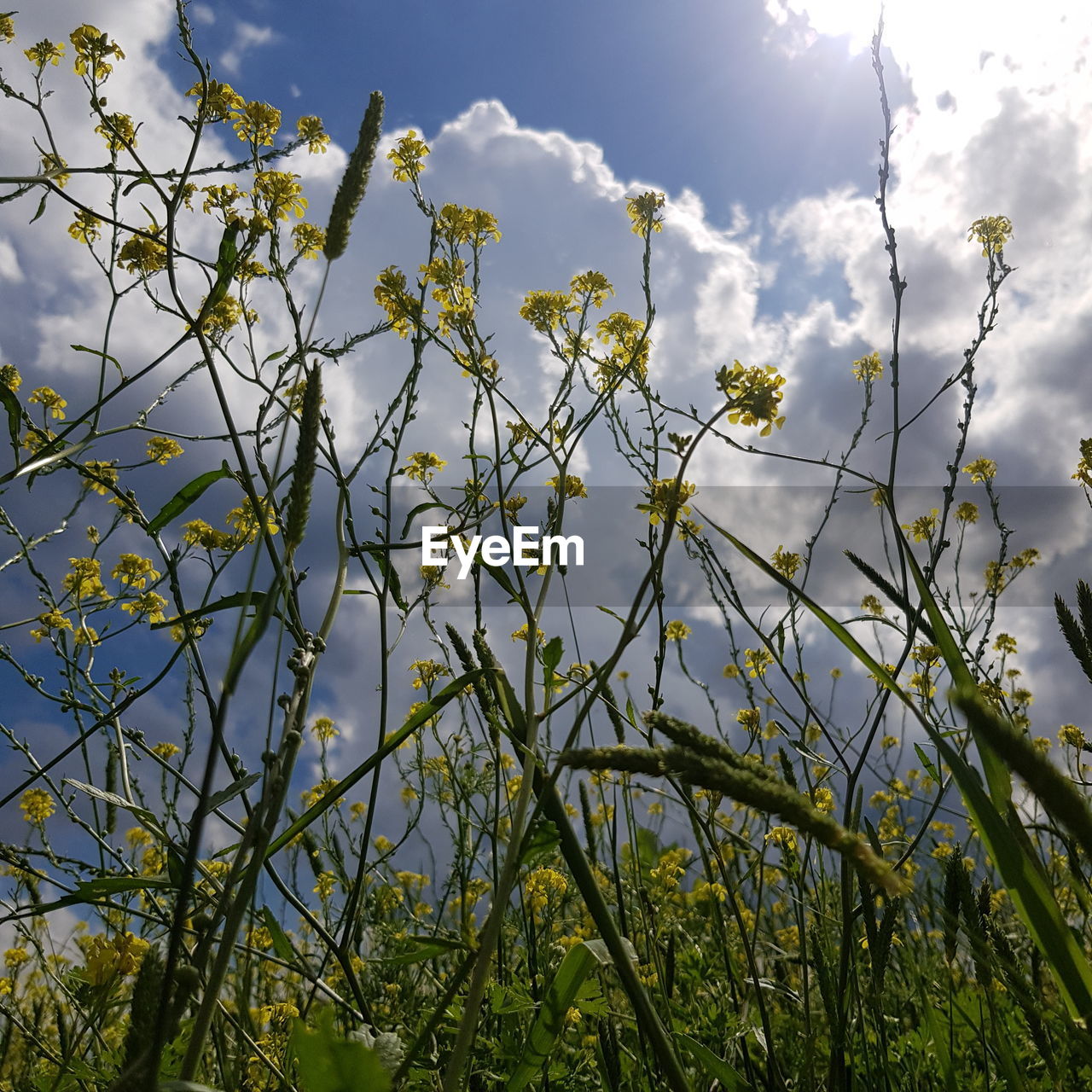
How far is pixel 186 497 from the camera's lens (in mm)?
1354

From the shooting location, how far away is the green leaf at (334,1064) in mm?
565

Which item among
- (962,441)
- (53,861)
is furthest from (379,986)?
(962,441)

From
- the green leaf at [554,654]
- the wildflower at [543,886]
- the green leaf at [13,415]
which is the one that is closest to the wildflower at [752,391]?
the green leaf at [554,654]

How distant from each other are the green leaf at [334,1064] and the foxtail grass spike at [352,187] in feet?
2.57

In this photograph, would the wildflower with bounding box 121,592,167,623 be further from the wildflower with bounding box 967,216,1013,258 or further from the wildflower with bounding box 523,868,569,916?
the wildflower with bounding box 967,216,1013,258

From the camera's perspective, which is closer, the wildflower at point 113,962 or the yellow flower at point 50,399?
the wildflower at point 113,962

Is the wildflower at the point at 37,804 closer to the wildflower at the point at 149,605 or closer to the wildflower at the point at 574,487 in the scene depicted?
the wildflower at the point at 149,605

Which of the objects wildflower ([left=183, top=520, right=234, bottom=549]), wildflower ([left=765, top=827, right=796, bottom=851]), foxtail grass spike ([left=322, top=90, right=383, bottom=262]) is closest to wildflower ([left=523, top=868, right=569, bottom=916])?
wildflower ([left=765, top=827, right=796, bottom=851])

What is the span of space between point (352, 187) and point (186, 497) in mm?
601

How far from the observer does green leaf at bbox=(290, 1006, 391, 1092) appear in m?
0.56

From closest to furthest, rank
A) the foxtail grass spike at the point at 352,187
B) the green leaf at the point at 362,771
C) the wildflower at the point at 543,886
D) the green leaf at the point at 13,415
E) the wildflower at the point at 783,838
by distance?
the green leaf at the point at 362,771
the foxtail grass spike at the point at 352,187
the green leaf at the point at 13,415
the wildflower at the point at 783,838
the wildflower at the point at 543,886

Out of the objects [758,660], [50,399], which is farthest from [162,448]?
[758,660]

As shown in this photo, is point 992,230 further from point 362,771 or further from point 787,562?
point 362,771

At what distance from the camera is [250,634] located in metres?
0.45
